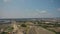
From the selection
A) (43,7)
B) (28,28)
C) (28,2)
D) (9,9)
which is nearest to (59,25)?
(43,7)

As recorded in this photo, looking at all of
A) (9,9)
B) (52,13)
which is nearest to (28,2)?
(9,9)

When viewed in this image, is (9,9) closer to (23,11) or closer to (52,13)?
(23,11)

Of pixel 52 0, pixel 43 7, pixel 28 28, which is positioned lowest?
pixel 28 28

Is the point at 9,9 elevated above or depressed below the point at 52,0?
below

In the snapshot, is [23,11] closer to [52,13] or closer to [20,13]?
[20,13]

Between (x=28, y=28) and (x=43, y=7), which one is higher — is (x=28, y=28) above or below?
below

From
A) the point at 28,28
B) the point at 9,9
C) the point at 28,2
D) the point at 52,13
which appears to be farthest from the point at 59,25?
the point at 9,9

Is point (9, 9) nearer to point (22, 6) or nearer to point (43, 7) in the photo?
point (22, 6)
